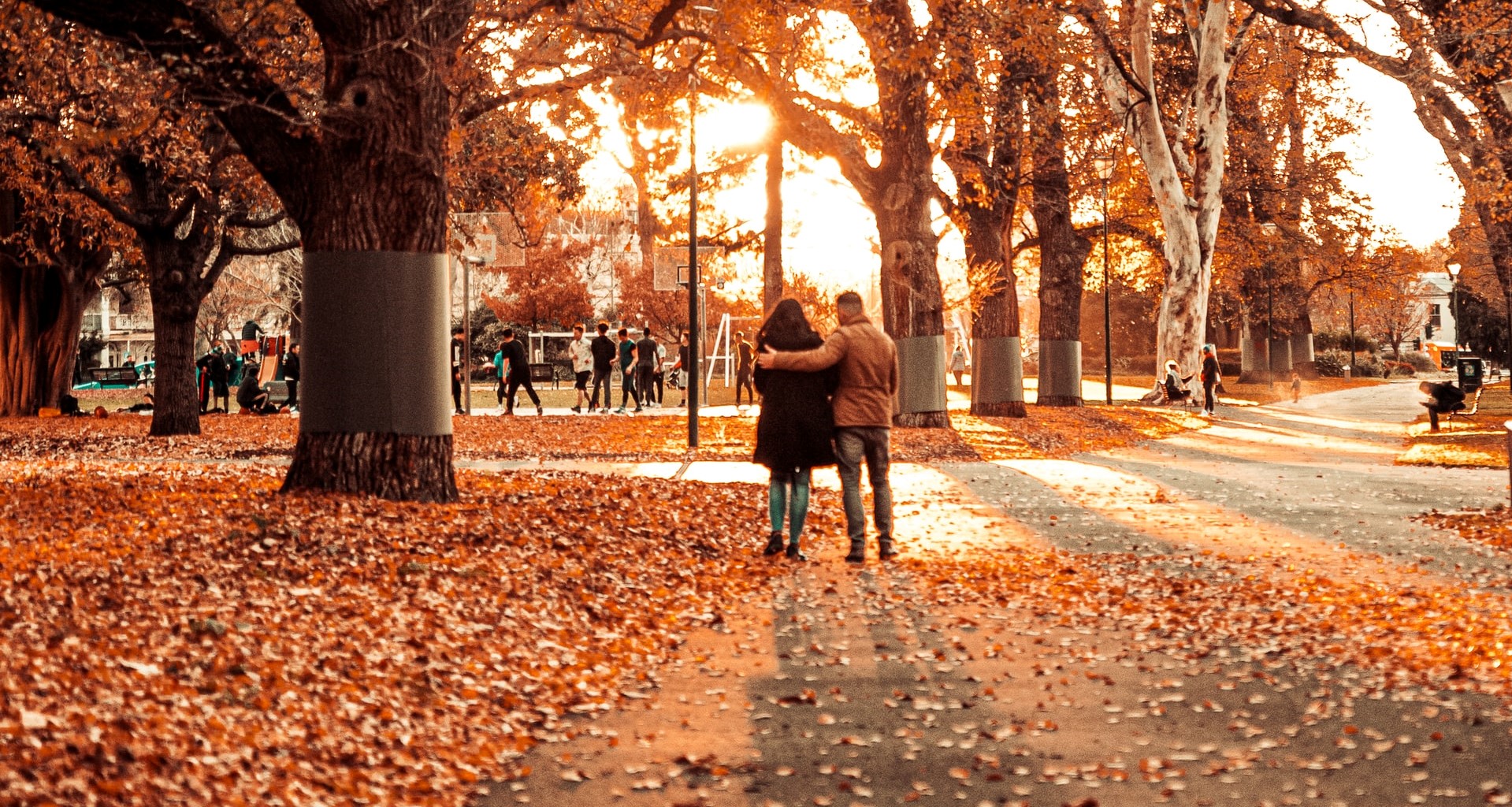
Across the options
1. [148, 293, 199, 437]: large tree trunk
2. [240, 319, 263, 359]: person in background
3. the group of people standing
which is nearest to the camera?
[148, 293, 199, 437]: large tree trunk

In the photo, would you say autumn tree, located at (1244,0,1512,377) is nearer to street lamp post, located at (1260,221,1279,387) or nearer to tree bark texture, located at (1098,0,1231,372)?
A: tree bark texture, located at (1098,0,1231,372)

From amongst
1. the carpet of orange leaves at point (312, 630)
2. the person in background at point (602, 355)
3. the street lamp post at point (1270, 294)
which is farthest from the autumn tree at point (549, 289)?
the carpet of orange leaves at point (312, 630)

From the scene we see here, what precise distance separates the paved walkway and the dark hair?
1.52m

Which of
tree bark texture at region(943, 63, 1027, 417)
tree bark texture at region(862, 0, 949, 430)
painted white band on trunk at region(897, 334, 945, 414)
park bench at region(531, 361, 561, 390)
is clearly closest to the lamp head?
tree bark texture at region(943, 63, 1027, 417)

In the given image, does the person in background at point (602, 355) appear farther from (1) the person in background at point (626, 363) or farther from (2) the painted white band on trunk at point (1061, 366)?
(2) the painted white band on trunk at point (1061, 366)

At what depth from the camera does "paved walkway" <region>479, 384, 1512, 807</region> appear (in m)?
5.38

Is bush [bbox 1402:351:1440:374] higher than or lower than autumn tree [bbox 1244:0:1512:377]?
lower

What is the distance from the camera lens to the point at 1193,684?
7.07 m

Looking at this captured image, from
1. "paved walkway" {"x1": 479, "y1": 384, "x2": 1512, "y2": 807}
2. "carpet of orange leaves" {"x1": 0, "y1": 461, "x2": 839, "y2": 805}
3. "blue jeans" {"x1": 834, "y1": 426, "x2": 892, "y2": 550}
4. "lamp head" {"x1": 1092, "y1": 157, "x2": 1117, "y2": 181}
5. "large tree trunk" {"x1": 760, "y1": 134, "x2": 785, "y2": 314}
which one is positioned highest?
"lamp head" {"x1": 1092, "y1": 157, "x2": 1117, "y2": 181}

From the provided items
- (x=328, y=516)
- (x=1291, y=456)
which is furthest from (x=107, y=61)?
(x=1291, y=456)

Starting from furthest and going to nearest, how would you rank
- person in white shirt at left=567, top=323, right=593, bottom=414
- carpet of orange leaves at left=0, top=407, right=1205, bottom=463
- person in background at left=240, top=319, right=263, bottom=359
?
person in background at left=240, top=319, right=263, bottom=359
person in white shirt at left=567, top=323, right=593, bottom=414
carpet of orange leaves at left=0, top=407, right=1205, bottom=463

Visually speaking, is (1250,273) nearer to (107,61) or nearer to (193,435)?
(193,435)

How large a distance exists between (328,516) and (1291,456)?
1685cm

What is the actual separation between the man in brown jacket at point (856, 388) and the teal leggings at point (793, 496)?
281 mm
